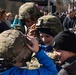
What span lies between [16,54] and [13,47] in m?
0.08

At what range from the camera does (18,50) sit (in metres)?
2.82

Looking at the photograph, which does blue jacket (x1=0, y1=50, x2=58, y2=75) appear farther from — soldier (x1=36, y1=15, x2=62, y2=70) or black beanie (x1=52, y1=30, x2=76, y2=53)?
soldier (x1=36, y1=15, x2=62, y2=70)

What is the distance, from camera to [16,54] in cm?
284

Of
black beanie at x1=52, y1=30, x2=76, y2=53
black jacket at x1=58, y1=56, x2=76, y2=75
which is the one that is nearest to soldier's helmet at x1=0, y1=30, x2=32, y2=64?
black beanie at x1=52, y1=30, x2=76, y2=53

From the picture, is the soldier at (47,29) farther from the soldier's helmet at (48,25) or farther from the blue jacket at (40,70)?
the blue jacket at (40,70)

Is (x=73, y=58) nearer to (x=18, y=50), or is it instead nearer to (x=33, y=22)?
(x=18, y=50)

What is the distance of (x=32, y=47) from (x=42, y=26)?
3.80ft

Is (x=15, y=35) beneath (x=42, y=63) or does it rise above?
above

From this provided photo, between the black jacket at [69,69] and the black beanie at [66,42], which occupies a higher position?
the black beanie at [66,42]

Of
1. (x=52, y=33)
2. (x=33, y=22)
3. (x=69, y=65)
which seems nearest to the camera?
(x=69, y=65)

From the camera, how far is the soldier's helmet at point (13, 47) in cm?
280

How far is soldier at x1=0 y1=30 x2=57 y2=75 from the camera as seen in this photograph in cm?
281

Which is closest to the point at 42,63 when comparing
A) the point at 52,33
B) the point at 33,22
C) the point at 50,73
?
the point at 50,73

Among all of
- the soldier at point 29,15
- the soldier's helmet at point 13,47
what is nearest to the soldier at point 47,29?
the soldier at point 29,15
